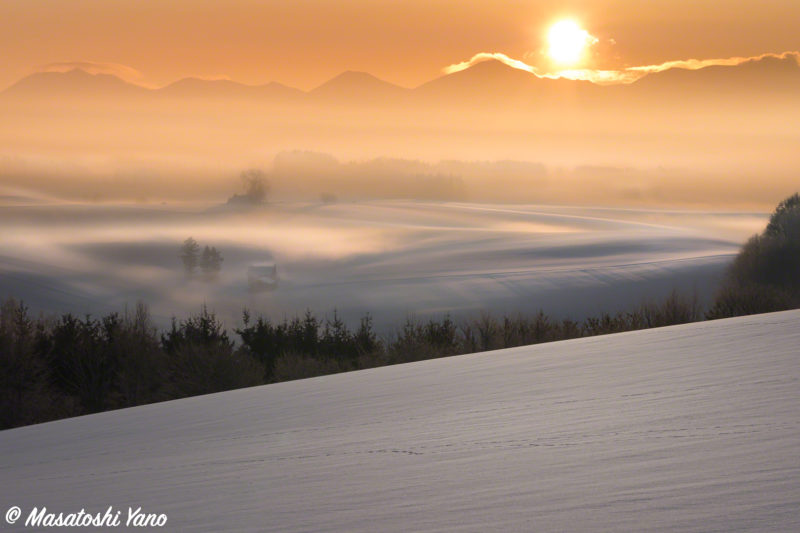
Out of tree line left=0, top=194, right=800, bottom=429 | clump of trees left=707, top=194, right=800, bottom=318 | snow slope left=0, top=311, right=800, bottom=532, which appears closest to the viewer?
snow slope left=0, top=311, right=800, bottom=532

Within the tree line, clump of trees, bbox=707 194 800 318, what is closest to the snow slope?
the tree line

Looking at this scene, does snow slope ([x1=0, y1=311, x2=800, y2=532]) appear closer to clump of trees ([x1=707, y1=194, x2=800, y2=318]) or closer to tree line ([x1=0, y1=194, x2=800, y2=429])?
tree line ([x1=0, y1=194, x2=800, y2=429])

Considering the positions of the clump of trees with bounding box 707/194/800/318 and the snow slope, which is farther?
the clump of trees with bounding box 707/194/800/318

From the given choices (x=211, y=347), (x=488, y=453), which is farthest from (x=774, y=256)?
(x=488, y=453)

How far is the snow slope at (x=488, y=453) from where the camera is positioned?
10.1 ft

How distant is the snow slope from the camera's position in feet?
10.1

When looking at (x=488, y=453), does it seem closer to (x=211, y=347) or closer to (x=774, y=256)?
(x=211, y=347)

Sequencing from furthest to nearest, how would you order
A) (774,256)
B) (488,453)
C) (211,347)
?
(774,256) < (211,347) < (488,453)

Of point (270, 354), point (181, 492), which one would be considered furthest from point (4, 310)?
point (181, 492)

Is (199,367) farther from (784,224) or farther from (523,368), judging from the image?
(784,224)

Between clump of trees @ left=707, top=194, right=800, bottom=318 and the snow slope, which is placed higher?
the snow slope

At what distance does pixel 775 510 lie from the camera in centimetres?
273

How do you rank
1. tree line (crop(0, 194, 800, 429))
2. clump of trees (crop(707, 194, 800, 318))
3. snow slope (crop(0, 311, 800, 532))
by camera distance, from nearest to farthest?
1. snow slope (crop(0, 311, 800, 532))
2. tree line (crop(0, 194, 800, 429))
3. clump of trees (crop(707, 194, 800, 318))

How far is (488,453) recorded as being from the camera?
411 cm
